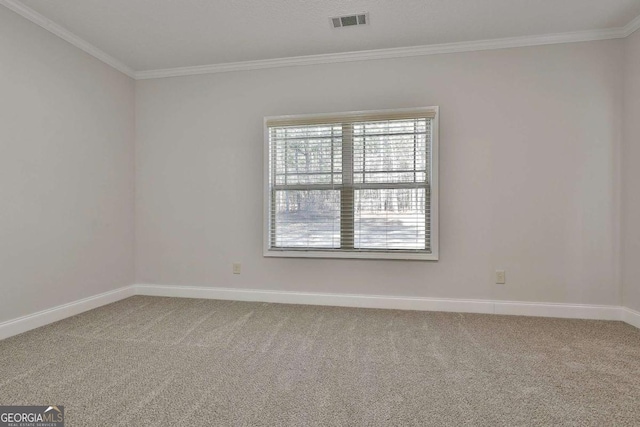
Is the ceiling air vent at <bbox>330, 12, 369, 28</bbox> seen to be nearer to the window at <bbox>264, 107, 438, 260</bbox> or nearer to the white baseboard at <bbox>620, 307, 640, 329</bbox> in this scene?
the window at <bbox>264, 107, 438, 260</bbox>

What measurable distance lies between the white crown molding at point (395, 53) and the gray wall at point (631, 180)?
1.09 ft

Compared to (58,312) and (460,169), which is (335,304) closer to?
(460,169)

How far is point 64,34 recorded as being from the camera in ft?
9.44

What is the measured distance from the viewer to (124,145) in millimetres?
3596

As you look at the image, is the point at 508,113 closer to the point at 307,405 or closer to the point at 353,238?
the point at 353,238

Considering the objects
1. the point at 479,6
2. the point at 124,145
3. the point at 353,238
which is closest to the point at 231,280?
the point at 353,238

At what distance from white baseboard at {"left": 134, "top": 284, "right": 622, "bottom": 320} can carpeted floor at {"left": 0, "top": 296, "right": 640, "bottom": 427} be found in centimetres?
13

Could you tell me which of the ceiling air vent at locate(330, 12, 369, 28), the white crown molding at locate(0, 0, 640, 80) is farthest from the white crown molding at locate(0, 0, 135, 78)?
the ceiling air vent at locate(330, 12, 369, 28)

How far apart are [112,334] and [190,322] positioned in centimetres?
57

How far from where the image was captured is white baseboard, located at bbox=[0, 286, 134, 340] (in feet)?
8.11

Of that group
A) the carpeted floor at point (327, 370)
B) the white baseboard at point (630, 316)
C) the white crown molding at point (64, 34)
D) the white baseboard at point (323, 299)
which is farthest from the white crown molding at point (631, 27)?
the white crown molding at point (64, 34)

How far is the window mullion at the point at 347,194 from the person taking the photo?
10.6 ft

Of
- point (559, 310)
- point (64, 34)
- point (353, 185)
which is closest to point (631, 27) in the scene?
point (559, 310)

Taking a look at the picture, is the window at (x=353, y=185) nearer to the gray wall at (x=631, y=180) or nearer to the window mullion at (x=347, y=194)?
the window mullion at (x=347, y=194)
